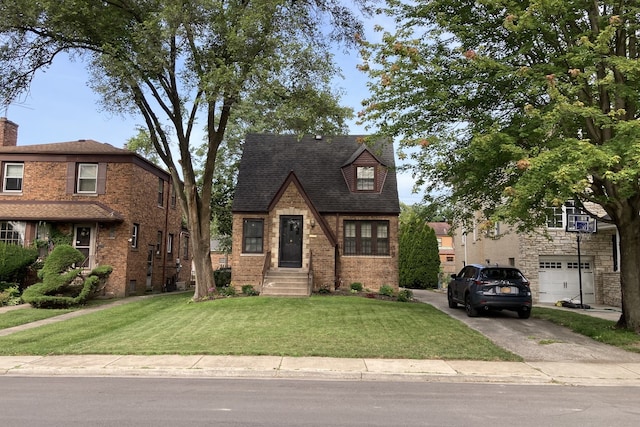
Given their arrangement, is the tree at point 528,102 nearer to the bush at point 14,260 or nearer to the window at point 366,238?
the window at point 366,238

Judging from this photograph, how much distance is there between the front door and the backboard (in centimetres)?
2168

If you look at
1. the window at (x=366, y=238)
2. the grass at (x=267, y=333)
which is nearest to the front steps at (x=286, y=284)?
the grass at (x=267, y=333)

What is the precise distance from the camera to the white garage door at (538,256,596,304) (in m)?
23.1

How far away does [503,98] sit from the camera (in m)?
13.0

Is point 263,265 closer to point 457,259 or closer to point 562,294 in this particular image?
point 562,294

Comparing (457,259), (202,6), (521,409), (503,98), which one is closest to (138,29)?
(202,6)

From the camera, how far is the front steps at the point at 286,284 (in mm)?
19281

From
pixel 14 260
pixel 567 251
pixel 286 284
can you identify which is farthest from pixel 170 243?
pixel 567 251

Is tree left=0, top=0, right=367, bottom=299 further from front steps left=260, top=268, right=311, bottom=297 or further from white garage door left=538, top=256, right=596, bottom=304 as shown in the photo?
white garage door left=538, top=256, right=596, bottom=304

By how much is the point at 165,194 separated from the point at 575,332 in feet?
70.6

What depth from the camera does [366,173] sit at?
2302cm

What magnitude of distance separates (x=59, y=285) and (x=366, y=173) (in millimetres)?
13788

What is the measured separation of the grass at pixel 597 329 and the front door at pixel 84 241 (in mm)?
18322

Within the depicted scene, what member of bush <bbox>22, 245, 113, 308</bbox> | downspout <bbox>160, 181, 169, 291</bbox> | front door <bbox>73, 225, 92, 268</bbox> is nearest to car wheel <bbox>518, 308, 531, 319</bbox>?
bush <bbox>22, 245, 113, 308</bbox>
